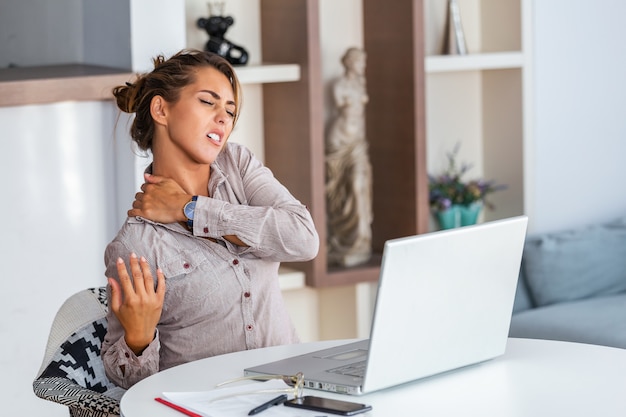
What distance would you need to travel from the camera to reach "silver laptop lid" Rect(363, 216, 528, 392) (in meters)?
1.67

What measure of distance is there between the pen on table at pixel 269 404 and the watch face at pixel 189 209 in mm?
553

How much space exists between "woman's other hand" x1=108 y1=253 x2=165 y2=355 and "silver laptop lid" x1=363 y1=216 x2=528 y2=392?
0.48 metres

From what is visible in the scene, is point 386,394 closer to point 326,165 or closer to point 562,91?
point 326,165

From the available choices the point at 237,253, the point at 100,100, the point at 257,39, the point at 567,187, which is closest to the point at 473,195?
the point at 567,187

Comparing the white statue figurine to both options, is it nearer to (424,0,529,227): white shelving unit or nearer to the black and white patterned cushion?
(424,0,529,227): white shelving unit

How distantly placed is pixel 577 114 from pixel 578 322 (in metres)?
1.12

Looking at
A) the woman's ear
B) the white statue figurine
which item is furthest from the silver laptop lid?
the white statue figurine

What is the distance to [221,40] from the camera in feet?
12.4

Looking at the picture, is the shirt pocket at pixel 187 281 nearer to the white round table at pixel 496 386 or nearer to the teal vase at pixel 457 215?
the white round table at pixel 496 386

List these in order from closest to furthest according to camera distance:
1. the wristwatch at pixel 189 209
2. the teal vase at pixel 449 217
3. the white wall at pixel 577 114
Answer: the wristwatch at pixel 189 209 → the teal vase at pixel 449 217 → the white wall at pixel 577 114

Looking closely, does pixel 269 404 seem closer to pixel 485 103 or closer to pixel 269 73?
pixel 269 73

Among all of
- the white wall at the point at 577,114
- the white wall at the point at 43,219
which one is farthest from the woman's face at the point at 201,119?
the white wall at the point at 577,114

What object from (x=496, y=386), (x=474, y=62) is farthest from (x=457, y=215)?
(x=496, y=386)

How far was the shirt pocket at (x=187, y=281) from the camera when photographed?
216 cm
